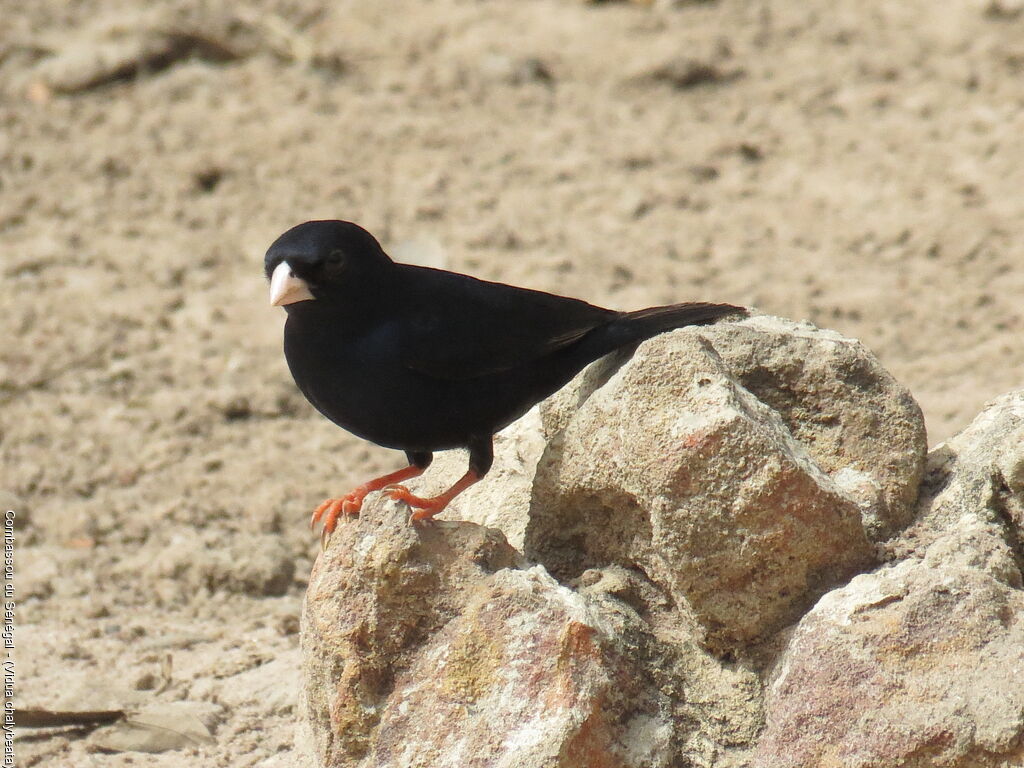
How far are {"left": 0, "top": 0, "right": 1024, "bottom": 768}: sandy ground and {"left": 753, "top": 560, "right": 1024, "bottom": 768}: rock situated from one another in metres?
1.76

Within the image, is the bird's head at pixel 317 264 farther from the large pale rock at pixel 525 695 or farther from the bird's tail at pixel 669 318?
the large pale rock at pixel 525 695

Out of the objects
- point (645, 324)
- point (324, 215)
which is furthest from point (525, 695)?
point (324, 215)

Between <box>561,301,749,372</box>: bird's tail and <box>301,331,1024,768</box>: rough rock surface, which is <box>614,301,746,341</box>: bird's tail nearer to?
<box>561,301,749,372</box>: bird's tail

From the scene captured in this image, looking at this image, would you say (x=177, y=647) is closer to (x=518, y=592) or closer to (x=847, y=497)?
(x=518, y=592)

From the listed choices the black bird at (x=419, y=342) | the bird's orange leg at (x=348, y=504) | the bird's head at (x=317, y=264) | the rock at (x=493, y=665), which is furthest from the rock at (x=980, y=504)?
the bird's head at (x=317, y=264)

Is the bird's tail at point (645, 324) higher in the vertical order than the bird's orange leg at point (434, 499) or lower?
higher

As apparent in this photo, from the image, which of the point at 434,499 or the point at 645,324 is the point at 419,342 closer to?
the point at 434,499

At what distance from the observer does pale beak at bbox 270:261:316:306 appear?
12.1 ft

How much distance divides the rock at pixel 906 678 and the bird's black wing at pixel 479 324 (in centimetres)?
129

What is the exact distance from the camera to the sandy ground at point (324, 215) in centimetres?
509

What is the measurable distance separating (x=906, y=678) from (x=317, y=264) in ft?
6.38

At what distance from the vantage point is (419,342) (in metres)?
3.85

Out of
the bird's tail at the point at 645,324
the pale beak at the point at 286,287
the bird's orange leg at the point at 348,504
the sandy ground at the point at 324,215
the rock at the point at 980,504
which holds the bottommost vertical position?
the sandy ground at the point at 324,215

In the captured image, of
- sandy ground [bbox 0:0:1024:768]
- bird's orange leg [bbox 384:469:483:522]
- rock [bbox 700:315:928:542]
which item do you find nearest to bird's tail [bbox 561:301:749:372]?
rock [bbox 700:315:928:542]
